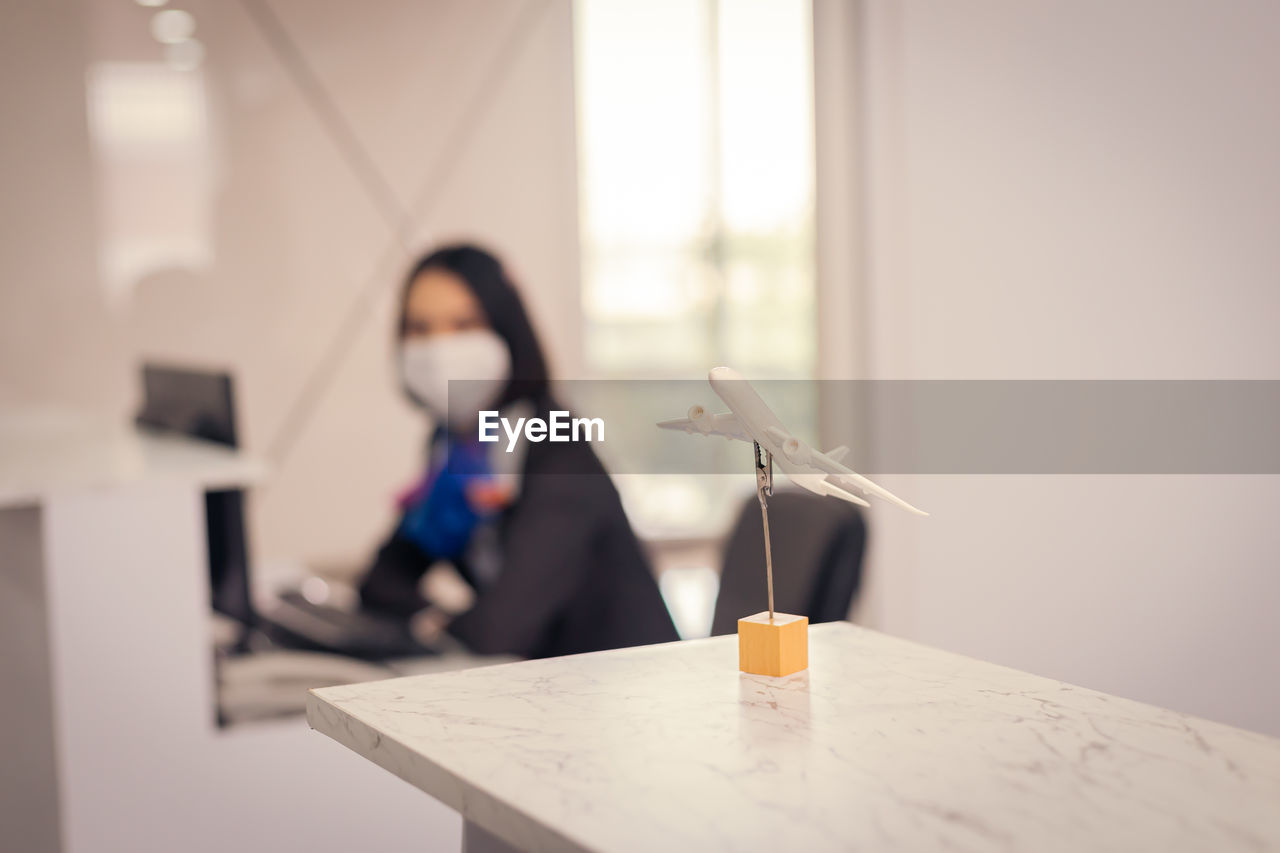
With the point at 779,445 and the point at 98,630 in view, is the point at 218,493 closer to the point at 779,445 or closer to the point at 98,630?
the point at 98,630

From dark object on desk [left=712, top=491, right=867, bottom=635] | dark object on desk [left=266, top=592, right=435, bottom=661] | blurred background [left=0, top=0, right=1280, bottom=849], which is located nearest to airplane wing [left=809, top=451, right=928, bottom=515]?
dark object on desk [left=712, top=491, right=867, bottom=635]

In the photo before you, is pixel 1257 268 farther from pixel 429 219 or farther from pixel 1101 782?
pixel 429 219

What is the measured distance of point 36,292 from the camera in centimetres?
397

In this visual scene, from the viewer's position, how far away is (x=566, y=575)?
87.1 inches

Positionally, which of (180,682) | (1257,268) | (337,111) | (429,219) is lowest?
(180,682)

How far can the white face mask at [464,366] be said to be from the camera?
8.26ft

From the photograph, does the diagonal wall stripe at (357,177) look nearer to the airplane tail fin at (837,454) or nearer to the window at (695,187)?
the window at (695,187)

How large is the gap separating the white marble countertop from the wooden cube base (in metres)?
0.02

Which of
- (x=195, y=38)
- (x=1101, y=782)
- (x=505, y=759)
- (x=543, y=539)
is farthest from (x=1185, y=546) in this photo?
(x=195, y=38)

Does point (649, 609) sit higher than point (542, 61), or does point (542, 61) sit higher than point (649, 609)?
point (542, 61)

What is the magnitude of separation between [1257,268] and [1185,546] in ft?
1.62

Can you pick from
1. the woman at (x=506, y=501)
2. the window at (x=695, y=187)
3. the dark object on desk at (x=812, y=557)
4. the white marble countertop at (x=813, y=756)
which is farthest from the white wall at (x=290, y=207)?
the white marble countertop at (x=813, y=756)

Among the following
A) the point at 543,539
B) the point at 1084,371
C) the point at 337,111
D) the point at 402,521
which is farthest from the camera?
the point at 337,111

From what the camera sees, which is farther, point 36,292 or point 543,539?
point 36,292
